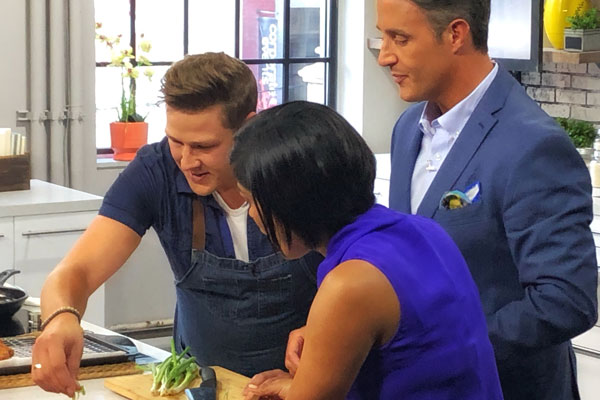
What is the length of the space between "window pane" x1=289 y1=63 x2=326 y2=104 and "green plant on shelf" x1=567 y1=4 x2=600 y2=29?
1.58m

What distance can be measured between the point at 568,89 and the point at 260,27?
5.24ft

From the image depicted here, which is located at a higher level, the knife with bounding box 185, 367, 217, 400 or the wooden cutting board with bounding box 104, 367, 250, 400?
the knife with bounding box 185, 367, 217, 400

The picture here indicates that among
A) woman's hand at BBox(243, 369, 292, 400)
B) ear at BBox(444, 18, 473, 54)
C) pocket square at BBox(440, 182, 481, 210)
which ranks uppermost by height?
ear at BBox(444, 18, 473, 54)

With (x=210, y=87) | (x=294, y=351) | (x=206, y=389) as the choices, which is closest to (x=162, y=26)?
(x=210, y=87)

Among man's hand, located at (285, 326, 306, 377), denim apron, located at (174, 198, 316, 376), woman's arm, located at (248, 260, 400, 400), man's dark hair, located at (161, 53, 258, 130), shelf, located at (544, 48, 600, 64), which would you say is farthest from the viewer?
shelf, located at (544, 48, 600, 64)

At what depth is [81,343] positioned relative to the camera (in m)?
2.04

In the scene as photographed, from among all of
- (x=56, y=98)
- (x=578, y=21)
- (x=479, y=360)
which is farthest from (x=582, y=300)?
(x=56, y=98)

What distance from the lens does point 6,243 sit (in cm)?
403

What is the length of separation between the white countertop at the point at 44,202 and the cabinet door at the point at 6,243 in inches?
1.2

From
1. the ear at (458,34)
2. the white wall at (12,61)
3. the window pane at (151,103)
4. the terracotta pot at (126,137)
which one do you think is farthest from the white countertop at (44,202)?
the ear at (458,34)

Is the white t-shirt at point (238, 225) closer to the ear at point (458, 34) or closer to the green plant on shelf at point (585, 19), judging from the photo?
the ear at point (458, 34)

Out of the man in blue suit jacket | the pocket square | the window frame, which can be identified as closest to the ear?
the man in blue suit jacket

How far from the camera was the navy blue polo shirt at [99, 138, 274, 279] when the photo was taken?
91.7 inches

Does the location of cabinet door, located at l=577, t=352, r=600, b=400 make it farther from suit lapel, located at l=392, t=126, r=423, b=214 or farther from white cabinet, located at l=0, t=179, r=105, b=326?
suit lapel, located at l=392, t=126, r=423, b=214
